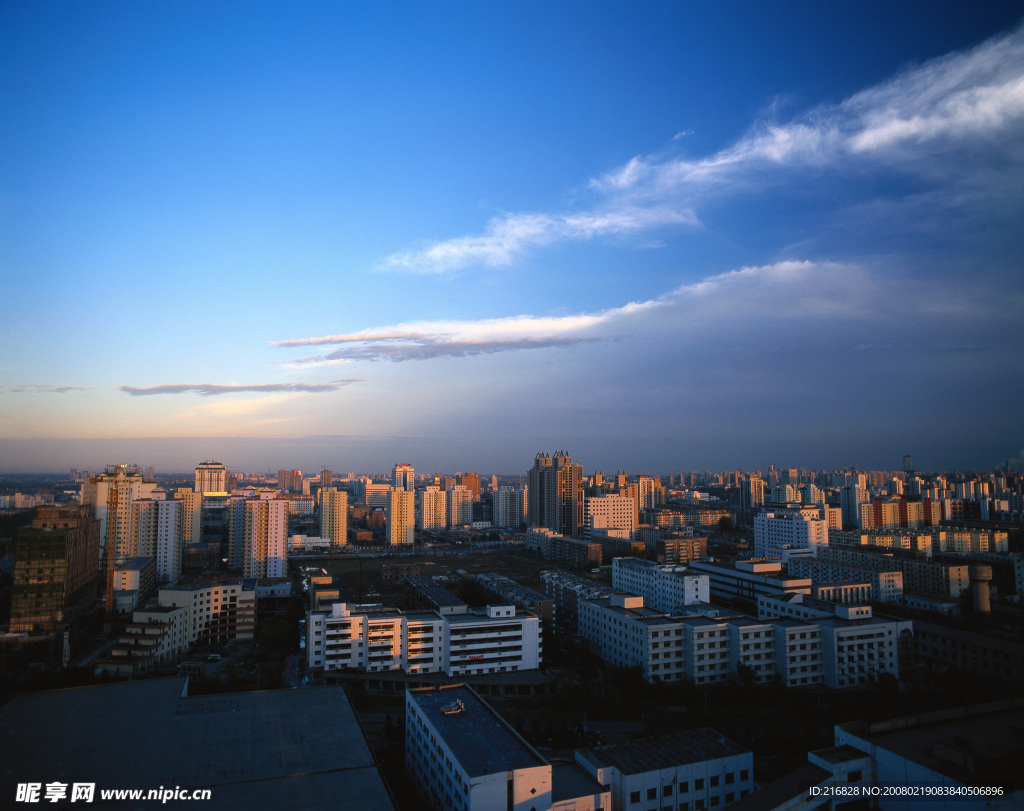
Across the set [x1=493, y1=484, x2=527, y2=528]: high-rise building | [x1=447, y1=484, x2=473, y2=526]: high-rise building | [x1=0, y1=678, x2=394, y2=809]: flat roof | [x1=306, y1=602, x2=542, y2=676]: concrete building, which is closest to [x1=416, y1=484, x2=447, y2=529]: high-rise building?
[x1=447, y1=484, x2=473, y2=526]: high-rise building

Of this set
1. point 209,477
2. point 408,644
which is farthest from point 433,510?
point 408,644

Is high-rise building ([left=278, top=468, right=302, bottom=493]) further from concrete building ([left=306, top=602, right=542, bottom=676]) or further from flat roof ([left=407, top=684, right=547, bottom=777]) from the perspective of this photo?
flat roof ([left=407, top=684, right=547, bottom=777])

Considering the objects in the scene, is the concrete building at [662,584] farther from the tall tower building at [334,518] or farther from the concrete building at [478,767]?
the tall tower building at [334,518]

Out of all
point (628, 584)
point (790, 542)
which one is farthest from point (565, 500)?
point (628, 584)

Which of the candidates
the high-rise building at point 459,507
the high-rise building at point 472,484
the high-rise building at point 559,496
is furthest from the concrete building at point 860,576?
the high-rise building at point 472,484

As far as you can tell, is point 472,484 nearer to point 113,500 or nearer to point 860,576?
point 113,500

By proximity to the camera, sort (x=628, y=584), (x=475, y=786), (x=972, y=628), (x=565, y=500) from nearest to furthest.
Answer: (x=475, y=786)
(x=972, y=628)
(x=628, y=584)
(x=565, y=500)

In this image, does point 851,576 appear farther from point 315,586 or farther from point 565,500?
point 565,500
